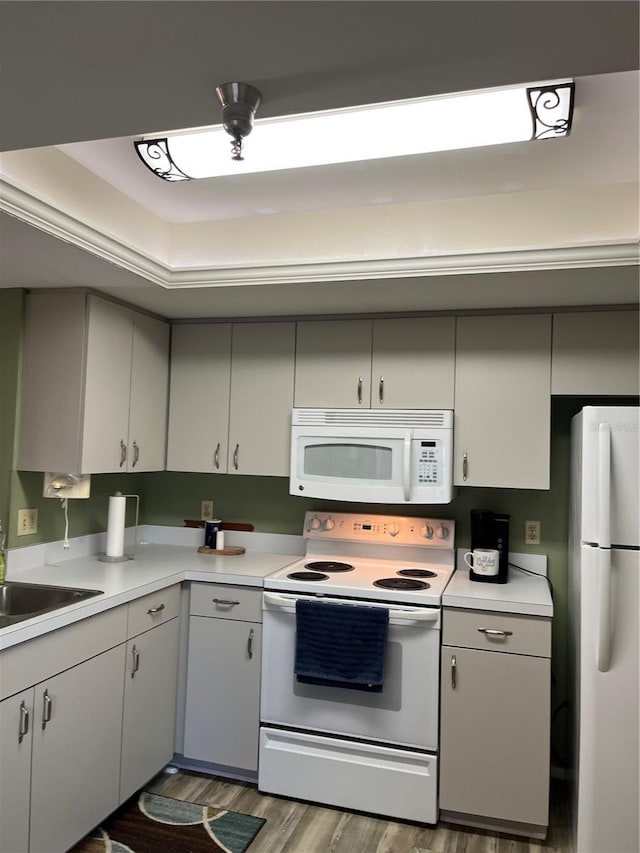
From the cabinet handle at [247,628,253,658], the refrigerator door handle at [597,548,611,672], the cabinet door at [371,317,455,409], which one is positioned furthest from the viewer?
the cabinet door at [371,317,455,409]

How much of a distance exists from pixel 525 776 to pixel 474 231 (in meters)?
2.07

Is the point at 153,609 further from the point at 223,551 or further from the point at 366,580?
the point at 366,580

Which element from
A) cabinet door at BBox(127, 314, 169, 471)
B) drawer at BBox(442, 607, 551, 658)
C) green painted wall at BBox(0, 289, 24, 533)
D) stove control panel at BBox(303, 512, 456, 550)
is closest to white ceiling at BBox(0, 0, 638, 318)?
green painted wall at BBox(0, 289, 24, 533)

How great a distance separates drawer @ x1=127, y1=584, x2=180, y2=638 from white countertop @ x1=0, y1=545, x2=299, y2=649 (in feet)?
0.12

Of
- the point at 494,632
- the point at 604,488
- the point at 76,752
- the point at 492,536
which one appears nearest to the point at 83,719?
the point at 76,752

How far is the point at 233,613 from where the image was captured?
291 cm

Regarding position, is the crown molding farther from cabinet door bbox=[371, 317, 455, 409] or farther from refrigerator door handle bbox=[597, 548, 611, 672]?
refrigerator door handle bbox=[597, 548, 611, 672]

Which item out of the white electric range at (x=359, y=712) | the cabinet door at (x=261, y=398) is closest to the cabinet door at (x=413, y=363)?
the cabinet door at (x=261, y=398)

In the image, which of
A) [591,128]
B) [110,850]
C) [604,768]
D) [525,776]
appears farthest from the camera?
[525,776]

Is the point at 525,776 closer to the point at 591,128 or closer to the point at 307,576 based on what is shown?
the point at 307,576

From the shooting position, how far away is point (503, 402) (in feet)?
9.59

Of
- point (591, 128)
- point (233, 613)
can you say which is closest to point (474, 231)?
point (591, 128)

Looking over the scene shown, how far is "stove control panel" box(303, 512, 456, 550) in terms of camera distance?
3.16 metres

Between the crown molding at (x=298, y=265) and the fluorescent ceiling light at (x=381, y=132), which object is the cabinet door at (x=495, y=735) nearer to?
the crown molding at (x=298, y=265)
